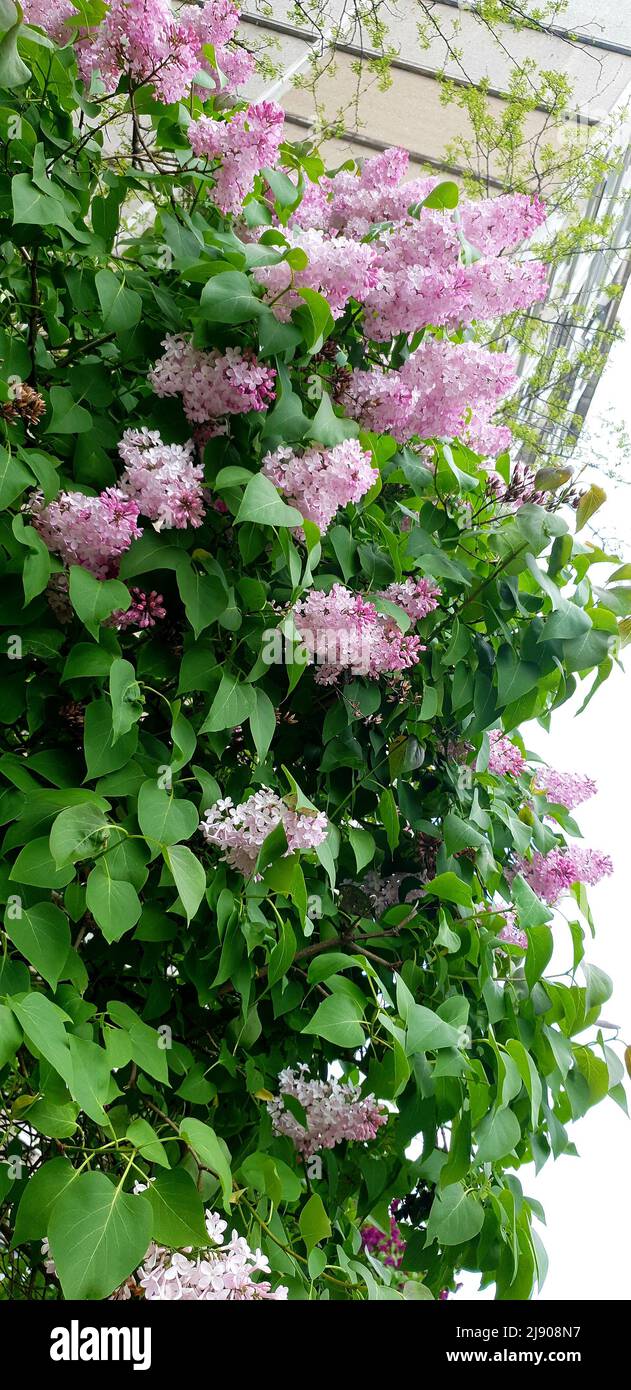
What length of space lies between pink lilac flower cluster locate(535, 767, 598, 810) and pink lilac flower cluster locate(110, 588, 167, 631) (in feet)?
1.68

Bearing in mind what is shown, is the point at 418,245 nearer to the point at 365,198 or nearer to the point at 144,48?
the point at 365,198

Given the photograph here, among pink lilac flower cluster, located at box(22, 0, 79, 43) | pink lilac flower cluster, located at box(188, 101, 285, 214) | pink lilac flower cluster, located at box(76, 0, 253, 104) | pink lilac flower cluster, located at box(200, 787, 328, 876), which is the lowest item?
pink lilac flower cluster, located at box(200, 787, 328, 876)

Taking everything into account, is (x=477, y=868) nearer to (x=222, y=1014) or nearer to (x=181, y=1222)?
(x=222, y=1014)

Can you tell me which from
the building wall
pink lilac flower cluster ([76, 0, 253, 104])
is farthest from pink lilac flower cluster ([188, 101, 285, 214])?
the building wall

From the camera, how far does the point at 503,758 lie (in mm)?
1023

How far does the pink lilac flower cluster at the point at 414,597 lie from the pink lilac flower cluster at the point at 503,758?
7.7 inches

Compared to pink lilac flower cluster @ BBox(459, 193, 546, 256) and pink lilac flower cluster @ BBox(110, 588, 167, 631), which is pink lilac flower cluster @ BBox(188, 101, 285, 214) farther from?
pink lilac flower cluster @ BBox(110, 588, 167, 631)

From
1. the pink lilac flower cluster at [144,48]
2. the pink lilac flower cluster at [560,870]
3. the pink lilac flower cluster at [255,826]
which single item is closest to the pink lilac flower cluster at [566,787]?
the pink lilac flower cluster at [560,870]

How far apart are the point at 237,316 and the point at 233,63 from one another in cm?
41

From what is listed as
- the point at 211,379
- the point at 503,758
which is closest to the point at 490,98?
the point at 503,758

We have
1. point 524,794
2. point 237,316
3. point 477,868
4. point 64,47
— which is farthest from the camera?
point 524,794

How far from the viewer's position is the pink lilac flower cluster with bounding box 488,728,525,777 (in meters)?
1.01

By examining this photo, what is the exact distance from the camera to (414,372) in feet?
2.78
